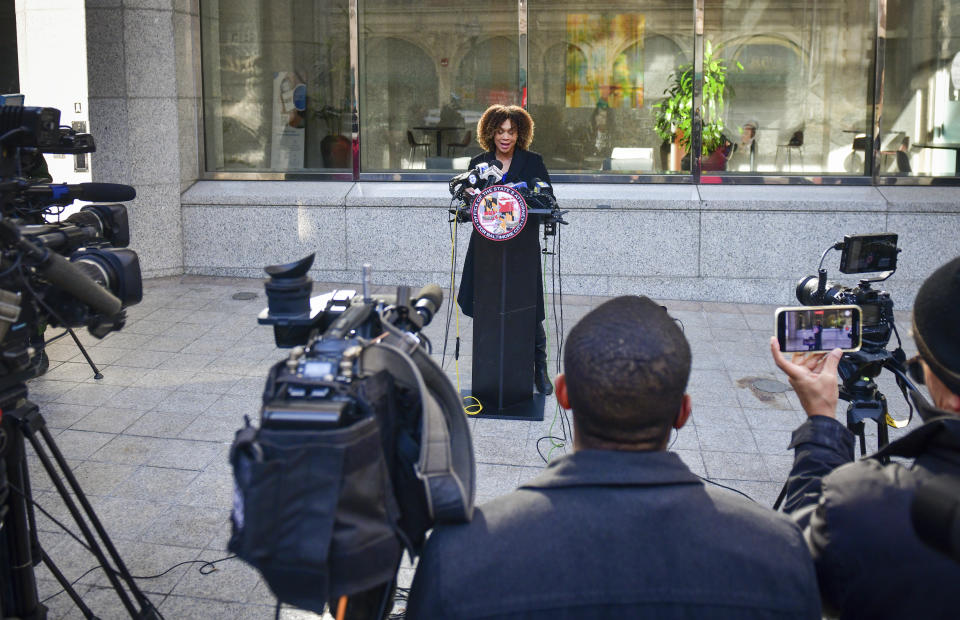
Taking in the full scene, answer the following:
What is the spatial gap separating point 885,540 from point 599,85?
9.59m

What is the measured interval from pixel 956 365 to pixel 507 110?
17.8 feet

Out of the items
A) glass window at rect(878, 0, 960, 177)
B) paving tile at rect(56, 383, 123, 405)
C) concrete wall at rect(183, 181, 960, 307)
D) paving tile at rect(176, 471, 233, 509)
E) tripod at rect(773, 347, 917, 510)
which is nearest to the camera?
tripod at rect(773, 347, 917, 510)

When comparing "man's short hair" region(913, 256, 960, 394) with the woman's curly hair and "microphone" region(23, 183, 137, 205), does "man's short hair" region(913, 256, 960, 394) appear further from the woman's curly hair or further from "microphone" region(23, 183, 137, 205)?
the woman's curly hair

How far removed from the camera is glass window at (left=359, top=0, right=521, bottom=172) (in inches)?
428

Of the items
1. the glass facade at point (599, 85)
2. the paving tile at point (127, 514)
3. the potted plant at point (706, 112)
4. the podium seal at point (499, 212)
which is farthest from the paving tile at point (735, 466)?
the potted plant at point (706, 112)

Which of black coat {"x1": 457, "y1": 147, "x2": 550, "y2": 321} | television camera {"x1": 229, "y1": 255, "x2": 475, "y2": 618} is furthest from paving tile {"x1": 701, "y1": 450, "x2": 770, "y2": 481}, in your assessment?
television camera {"x1": 229, "y1": 255, "x2": 475, "y2": 618}

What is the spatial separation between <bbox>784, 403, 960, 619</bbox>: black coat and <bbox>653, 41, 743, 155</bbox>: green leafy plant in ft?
29.5

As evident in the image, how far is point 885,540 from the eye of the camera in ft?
5.77

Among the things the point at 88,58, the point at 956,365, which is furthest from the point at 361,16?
the point at 956,365

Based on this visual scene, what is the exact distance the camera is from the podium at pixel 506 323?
6.26 meters

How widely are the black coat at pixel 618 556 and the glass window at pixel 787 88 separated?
A: 910 centimetres

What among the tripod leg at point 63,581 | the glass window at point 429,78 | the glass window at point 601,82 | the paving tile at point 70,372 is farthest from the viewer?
the glass window at point 429,78

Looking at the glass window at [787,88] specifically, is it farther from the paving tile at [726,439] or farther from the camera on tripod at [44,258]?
the camera on tripod at [44,258]

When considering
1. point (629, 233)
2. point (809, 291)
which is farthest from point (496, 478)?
point (629, 233)
